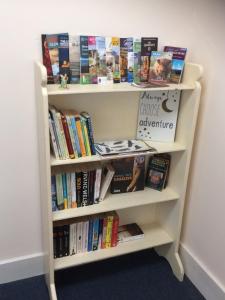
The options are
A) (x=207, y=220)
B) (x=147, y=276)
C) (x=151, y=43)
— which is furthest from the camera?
(x=147, y=276)

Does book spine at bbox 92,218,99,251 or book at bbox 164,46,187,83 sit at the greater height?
book at bbox 164,46,187,83

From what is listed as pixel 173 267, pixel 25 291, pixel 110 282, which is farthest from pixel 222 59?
pixel 25 291

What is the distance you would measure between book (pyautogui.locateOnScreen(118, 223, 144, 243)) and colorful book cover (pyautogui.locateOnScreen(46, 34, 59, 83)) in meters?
1.09

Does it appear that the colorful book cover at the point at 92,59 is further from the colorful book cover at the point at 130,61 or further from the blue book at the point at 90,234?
the blue book at the point at 90,234

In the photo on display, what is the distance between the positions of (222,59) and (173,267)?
136 centimetres

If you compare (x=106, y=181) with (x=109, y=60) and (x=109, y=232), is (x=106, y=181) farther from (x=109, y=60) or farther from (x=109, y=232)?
(x=109, y=60)

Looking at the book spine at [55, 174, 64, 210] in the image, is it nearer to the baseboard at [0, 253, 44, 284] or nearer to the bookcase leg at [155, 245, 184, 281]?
the baseboard at [0, 253, 44, 284]

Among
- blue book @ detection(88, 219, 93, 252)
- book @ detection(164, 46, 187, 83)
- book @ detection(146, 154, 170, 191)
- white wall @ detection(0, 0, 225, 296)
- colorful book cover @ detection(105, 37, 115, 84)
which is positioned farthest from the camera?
book @ detection(146, 154, 170, 191)

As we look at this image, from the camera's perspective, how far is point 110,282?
2008 mm

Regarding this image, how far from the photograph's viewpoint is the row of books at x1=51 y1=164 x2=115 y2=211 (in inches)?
68.6

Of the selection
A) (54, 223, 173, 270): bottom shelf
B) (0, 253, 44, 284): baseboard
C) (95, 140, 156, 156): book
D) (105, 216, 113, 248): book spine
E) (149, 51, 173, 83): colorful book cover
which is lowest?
(0, 253, 44, 284): baseboard

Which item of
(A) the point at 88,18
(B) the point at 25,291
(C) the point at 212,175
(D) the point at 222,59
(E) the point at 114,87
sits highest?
(A) the point at 88,18

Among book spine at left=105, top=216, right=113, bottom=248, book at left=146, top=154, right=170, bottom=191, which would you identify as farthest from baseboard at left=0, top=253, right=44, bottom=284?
book at left=146, top=154, right=170, bottom=191

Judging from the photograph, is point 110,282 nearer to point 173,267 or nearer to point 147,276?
point 147,276
